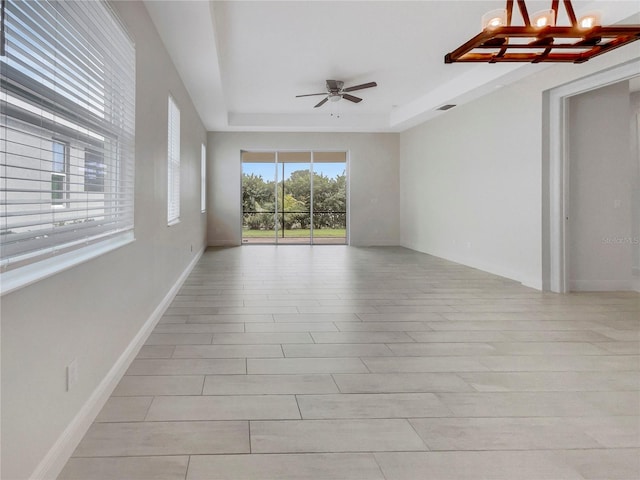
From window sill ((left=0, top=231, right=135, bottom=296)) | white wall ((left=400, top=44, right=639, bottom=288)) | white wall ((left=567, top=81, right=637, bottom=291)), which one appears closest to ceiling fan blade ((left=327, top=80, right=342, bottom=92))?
white wall ((left=400, top=44, right=639, bottom=288))

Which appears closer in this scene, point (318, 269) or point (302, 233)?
point (318, 269)

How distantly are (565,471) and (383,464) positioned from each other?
692 millimetres

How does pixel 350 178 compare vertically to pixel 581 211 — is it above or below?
above

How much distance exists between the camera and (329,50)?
19.1ft

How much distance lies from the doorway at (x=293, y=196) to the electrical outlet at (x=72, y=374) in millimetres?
9262

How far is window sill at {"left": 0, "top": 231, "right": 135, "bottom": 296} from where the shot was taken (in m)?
1.51

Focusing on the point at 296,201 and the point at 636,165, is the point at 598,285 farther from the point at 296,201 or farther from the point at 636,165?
the point at 296,201

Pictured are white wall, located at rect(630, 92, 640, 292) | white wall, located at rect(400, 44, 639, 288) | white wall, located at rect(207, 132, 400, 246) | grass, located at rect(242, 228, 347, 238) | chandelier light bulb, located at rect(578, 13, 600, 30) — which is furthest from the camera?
grass, located at rect(242, 228, 347, 238)

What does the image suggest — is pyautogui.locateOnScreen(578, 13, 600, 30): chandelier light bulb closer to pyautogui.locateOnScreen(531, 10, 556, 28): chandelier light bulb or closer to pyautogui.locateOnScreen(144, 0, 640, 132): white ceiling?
pyautogui.locateOnScreen(531, 10, 556, 28): chandelier light bulb

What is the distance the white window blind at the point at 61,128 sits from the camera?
1.59 meters

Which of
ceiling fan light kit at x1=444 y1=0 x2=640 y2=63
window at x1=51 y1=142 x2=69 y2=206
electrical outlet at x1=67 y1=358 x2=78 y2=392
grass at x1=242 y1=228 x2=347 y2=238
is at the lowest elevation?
electrical outlet at x1=67 y1=358 x2=78 y2=392

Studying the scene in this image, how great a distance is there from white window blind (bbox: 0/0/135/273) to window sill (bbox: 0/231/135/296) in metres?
0.03

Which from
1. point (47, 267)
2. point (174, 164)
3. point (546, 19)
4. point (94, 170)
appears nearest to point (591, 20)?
point (546, 19)

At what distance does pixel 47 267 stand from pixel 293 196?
9.55 m
